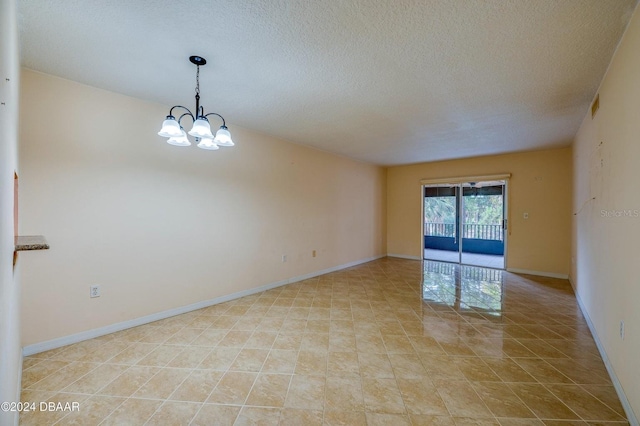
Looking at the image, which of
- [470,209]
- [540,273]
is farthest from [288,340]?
[470,209]

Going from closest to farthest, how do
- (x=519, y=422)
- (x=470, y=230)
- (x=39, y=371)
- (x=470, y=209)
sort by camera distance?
(x=519, y=422) → (x=39, y=371) → (x=470, y=209) → (x=470, y=230)

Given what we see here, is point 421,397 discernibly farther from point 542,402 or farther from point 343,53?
point 343,53

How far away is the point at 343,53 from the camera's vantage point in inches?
82.4

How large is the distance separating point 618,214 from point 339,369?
97.5 inches

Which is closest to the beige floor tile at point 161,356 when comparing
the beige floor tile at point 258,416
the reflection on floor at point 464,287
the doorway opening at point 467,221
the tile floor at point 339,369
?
the tile floor at point 339,369

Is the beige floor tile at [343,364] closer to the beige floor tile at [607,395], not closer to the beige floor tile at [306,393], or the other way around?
the beige floor tile at [306,393]

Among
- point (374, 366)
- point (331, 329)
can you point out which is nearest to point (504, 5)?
point (374, 366)

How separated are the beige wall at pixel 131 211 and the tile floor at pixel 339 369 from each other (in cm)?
40

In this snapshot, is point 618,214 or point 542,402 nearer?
point 542,402

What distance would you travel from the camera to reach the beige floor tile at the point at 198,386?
1.88 metres

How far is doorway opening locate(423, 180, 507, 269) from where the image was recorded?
6727 mm

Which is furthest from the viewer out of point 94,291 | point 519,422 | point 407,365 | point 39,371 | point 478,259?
point 478,259

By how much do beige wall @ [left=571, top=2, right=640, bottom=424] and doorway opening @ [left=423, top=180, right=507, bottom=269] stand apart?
3548mm

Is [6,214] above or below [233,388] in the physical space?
above
